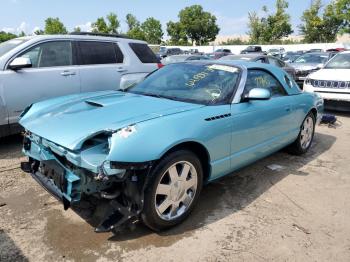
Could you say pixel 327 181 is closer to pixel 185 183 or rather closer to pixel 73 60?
pixel 185 183

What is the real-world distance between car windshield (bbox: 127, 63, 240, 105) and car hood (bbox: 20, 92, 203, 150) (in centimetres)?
23

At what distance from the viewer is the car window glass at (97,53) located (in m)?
6.36

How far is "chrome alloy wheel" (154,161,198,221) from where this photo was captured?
10.4 feet

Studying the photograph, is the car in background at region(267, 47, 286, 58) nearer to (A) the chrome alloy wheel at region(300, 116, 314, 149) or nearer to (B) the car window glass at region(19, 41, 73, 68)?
(A) the chrome alloy wheel at region(300, 116, 314, 149)

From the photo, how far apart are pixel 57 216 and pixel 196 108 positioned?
5.77 feet

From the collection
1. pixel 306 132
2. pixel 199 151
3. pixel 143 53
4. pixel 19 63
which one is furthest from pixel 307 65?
pixel 199 151

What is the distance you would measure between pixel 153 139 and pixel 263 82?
2.24 meters

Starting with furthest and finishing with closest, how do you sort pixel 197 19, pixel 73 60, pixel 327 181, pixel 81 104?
pixel 197 19
pixel 73 60
pixel 327 181
pixel 81 104

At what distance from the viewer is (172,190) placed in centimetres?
324

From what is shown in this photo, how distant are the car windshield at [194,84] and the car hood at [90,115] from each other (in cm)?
23

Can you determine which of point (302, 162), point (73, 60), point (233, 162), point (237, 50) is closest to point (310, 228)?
point (233, 162)

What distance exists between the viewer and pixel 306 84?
31.2 feet

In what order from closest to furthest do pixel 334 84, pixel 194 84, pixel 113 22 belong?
pixel 194 84 < pixel 334 84 < pixel 113 22

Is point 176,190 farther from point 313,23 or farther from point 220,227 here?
point 313,23
